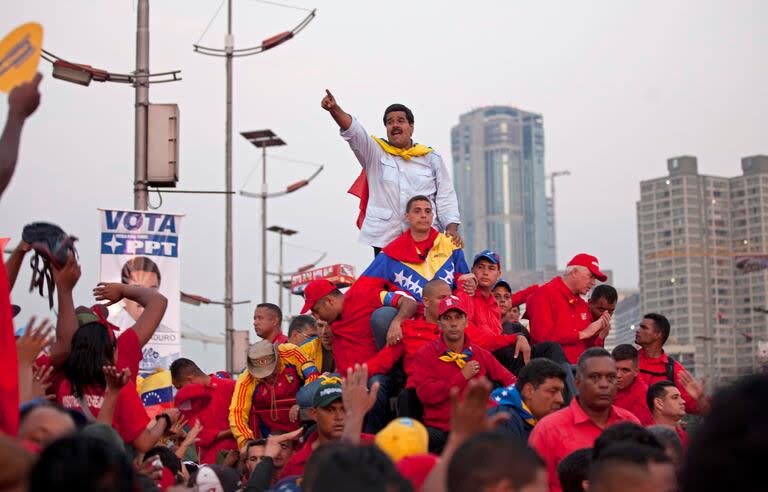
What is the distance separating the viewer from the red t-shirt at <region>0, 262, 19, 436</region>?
545cm

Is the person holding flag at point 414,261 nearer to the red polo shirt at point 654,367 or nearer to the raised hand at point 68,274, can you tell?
the red polo shirt at point 654,367

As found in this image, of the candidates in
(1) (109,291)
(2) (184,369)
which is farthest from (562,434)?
(2) (184,369)

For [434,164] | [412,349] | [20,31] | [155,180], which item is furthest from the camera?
[155,180]

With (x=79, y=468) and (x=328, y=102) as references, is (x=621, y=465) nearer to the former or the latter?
(x=79, y=468)

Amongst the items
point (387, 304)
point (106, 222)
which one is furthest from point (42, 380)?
point (106, 222)

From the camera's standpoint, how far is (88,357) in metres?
7.26

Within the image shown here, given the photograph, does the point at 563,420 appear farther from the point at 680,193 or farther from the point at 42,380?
the point at 680,193

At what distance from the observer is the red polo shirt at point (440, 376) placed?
29.3ft

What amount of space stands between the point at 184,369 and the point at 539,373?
515cm

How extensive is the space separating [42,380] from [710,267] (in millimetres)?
143577

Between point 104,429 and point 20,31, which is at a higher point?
point 20,31

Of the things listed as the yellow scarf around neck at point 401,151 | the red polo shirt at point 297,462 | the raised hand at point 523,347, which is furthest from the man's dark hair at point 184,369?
the red polo shirt at point 297,462

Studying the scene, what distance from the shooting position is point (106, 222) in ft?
53.4

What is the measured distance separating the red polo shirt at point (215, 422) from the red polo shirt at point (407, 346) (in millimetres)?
1766
